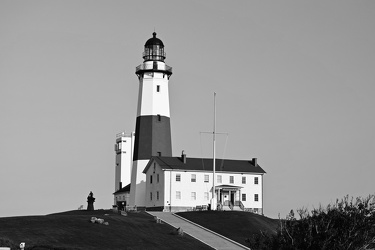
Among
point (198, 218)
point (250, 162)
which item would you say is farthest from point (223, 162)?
point (198, 218)

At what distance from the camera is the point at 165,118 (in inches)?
3629

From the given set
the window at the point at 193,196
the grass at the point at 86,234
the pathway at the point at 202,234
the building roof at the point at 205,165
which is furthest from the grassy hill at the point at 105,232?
the building roof at the point at 205,165

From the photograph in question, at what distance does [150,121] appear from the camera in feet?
299

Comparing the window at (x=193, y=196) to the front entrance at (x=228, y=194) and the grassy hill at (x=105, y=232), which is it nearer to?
the front entrance at (x=228, y=194)

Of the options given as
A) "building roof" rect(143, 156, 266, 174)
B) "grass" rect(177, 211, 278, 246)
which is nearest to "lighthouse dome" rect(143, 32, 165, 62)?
"building roof" rect(143, 156, 266, 174)

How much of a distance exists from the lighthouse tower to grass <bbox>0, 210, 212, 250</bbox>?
25.6 meters

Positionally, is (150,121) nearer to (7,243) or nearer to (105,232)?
(105,232)

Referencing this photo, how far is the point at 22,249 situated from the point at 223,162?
154ft

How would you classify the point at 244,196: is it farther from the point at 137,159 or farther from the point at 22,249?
the point at 22,249

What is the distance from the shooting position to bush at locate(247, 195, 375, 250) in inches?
1724

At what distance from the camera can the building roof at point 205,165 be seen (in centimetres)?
8681

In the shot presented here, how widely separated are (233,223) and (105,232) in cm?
1653

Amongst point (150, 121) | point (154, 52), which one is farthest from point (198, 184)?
point (154, 52)

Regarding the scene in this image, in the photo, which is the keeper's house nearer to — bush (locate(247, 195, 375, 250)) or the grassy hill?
the grassy hill
